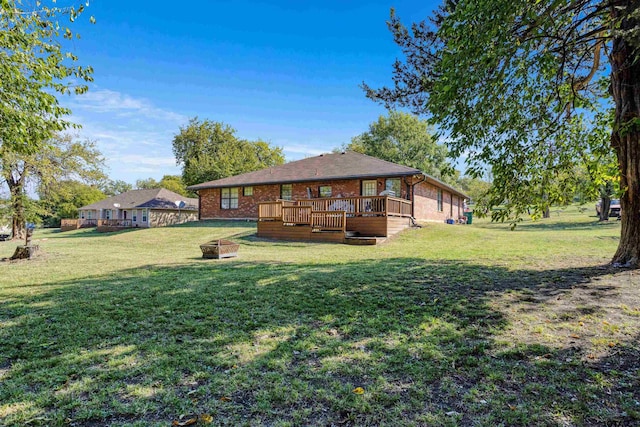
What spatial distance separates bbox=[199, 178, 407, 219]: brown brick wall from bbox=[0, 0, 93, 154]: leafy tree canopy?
13819 mm

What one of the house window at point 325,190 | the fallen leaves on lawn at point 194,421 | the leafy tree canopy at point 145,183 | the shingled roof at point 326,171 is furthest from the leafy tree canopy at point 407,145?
the leafy tree canopy at point 145,183

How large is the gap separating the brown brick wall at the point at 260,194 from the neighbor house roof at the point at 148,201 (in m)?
8.84

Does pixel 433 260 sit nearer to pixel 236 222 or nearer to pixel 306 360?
pixel 306 360

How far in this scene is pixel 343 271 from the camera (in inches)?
269

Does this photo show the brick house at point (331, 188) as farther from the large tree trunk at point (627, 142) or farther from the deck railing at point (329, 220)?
the large tree trunk at point (627, 142)

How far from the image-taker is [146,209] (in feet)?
104

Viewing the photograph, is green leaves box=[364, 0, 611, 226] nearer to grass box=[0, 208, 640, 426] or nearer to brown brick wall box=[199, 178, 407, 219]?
grass box=[0, 208, 640, 426]

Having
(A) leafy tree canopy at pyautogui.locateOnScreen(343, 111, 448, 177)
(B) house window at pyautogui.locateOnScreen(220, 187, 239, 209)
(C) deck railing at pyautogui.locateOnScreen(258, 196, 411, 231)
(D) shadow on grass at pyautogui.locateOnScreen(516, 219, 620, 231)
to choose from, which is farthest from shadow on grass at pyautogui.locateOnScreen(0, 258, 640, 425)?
(A) leafy tree canopy at pyautogui.locateOnScreen(343, 111, 448, 177)

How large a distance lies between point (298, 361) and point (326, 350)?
329 millimetres

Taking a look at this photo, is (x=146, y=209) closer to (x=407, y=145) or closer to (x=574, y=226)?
(x=407, y=145)

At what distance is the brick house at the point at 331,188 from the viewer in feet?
56.9

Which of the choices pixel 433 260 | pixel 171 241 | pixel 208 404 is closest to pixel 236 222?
pixel 171 241

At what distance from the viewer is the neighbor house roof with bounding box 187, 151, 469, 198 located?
700 inches

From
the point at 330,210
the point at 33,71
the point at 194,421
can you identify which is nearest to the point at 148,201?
the point at 330,210
